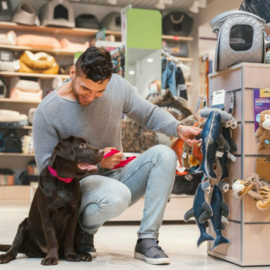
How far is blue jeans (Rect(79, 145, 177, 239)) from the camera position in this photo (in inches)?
A: 92.6

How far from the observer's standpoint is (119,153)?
8.04 feet

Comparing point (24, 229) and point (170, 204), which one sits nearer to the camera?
point (24, 229)

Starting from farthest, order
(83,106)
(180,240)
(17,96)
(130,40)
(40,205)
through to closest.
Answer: (17,96) → (130,40) → (180,240) → (83,106) → (40,205)

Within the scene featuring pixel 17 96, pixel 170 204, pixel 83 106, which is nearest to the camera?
pixel 83 106

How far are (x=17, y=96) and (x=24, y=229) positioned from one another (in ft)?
17.5

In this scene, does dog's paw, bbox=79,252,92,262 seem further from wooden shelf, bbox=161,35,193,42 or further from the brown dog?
wooden shelf, bbox=161,35,193,42

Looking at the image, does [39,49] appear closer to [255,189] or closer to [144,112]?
[144,112]

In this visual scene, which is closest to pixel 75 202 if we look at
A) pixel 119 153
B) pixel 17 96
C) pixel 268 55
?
pixel 119 153

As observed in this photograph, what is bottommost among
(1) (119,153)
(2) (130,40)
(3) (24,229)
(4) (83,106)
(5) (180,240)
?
(5) (180,240)

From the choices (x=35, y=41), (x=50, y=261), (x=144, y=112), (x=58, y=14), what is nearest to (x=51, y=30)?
(x=58, y=14)

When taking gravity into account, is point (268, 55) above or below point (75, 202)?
above

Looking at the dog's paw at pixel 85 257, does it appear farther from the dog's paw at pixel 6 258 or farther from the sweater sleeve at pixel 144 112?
the sweater sleeve at pixel 144 112

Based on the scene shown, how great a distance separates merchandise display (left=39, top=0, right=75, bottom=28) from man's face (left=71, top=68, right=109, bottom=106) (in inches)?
214

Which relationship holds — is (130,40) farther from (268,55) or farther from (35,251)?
(35,251)
